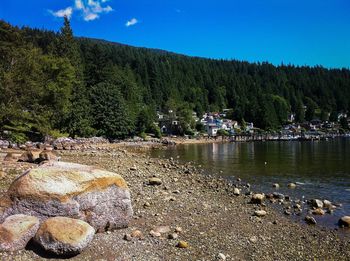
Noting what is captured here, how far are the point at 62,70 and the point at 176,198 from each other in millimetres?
46946

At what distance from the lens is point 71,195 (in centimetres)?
1113

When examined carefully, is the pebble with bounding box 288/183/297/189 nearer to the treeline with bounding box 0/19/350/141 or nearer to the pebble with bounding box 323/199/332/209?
the pebble with bounding box 323/199/332/209

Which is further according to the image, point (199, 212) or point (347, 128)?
point (347, 128)

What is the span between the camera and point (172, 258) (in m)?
10.9

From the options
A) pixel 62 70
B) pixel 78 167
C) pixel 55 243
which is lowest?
pixel 55 243

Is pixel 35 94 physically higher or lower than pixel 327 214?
higher

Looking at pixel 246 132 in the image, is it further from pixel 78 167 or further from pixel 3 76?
pixel 78 167

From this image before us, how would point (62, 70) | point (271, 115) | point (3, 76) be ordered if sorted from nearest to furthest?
point (3, 76)
point (62, 70)
point (271, 115)

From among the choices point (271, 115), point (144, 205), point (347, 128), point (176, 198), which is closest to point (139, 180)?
point (176, 198)

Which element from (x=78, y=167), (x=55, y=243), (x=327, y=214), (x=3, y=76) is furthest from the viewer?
(x=3, y=76)

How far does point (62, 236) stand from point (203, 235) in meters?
5.67

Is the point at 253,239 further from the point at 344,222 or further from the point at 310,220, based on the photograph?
the point at 344,222

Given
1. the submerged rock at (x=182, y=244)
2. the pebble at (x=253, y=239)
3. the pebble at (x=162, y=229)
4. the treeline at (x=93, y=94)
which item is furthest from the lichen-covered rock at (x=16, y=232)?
the treeline at (x=93, y=94)

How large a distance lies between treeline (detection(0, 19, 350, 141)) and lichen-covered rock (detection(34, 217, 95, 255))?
18.7m
